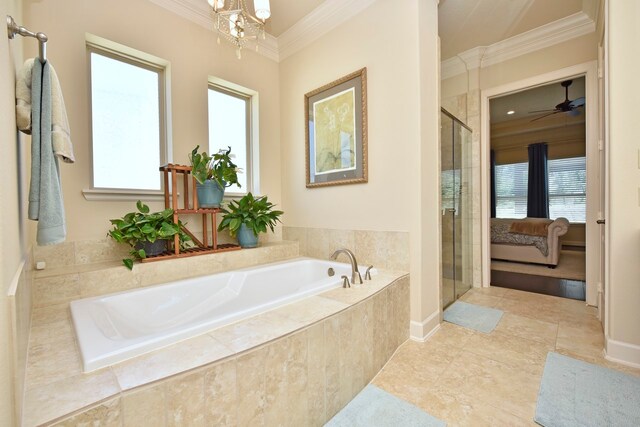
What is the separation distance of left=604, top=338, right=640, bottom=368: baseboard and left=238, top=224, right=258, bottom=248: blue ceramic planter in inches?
103

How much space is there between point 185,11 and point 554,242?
5420 millimetres

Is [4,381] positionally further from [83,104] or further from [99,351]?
[83,104]

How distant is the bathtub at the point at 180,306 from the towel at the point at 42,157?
0.43 meters

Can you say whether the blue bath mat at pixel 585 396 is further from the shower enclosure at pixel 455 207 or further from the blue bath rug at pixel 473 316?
the shower enclosure at pixel 455 207

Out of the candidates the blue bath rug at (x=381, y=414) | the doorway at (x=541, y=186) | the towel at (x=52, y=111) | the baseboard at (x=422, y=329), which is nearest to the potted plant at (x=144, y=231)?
the towel at (x=52, y=111)

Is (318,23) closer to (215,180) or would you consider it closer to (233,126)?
(233,126)

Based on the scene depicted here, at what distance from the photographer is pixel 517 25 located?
110 inches

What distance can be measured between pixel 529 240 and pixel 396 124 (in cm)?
364

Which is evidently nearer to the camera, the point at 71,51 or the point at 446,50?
the point at 71,51

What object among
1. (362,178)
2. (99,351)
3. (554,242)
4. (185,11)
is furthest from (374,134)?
(554,242)

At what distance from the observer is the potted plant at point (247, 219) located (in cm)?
248

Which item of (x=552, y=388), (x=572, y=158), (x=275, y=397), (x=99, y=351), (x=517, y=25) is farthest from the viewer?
(x=572, y=158)

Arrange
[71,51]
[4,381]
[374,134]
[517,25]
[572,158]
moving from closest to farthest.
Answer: [4,381]
[71,51]
[374,134]
[517,25]
[572,158]

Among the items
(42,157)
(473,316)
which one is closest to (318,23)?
(42,157)
